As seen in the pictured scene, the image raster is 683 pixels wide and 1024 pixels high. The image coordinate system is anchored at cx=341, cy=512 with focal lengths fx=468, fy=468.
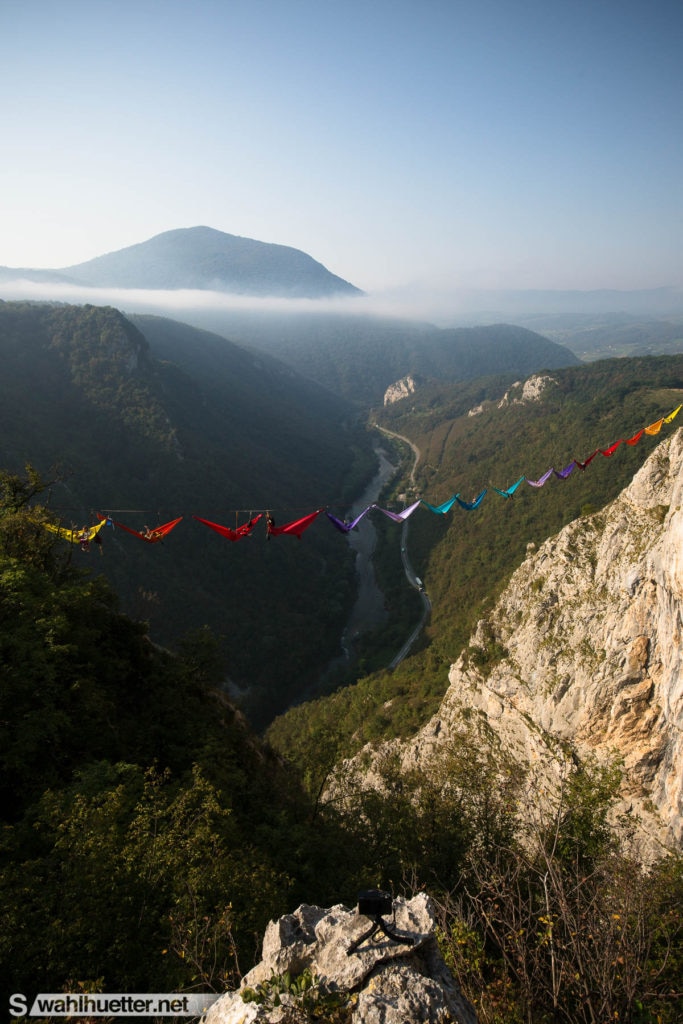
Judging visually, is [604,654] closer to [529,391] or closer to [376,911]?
[376,911]

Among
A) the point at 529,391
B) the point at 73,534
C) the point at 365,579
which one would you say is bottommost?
the point at 365,579

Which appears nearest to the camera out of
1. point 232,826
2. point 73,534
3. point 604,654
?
point 232,826

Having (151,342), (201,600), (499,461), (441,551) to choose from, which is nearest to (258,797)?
(201,600)

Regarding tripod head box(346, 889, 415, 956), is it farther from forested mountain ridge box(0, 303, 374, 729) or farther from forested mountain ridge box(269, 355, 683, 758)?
forested mountain ridge box(0, 303, 374, 729)

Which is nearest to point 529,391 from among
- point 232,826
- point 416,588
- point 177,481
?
point 416,588

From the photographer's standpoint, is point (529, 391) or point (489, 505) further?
point (529, 391)

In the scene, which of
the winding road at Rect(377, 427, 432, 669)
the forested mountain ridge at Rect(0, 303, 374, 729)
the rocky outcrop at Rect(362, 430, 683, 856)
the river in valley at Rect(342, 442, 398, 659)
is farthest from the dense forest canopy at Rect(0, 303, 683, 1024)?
the river in valley at Rect(342, 442, 398, 659)

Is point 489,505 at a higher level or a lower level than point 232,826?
lower
